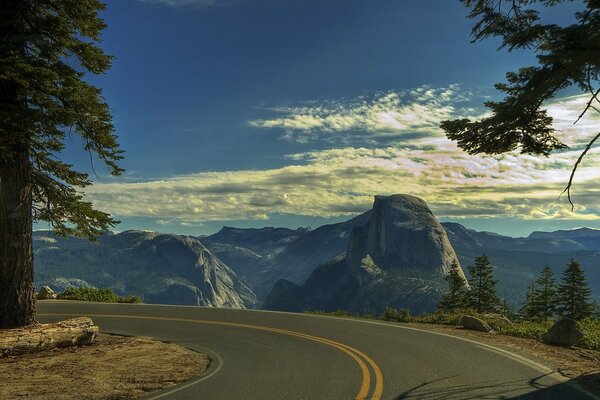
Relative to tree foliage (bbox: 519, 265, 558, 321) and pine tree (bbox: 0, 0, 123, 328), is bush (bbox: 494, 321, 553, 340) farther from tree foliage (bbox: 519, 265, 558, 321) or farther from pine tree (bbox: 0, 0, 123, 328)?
tree foliage (bbox: 519, 265, 558, 321)

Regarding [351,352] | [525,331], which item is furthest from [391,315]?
[351,352]

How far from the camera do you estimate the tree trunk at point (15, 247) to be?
1345cm

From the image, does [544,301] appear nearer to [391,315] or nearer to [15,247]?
[391,315]

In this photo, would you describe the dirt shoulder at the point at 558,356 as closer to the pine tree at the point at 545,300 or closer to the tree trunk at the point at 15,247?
the tree trunk at the point at 15,247

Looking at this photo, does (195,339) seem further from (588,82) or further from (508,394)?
(588,82)

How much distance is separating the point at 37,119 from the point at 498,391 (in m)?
13.3

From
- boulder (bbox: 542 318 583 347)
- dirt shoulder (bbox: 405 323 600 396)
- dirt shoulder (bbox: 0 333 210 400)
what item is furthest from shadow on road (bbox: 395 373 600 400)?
boulder (bbox: 542 318 583 347)

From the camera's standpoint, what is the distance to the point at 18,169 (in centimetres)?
1412

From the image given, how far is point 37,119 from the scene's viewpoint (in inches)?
499

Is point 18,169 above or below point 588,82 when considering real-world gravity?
below

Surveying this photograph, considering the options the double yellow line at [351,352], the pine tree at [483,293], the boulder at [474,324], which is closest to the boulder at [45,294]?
the double yellow line at [351,352]

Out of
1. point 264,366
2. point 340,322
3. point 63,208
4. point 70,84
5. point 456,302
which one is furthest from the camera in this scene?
point 456,302

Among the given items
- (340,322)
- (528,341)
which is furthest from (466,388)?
(340,322)

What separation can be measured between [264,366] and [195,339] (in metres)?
5.40
